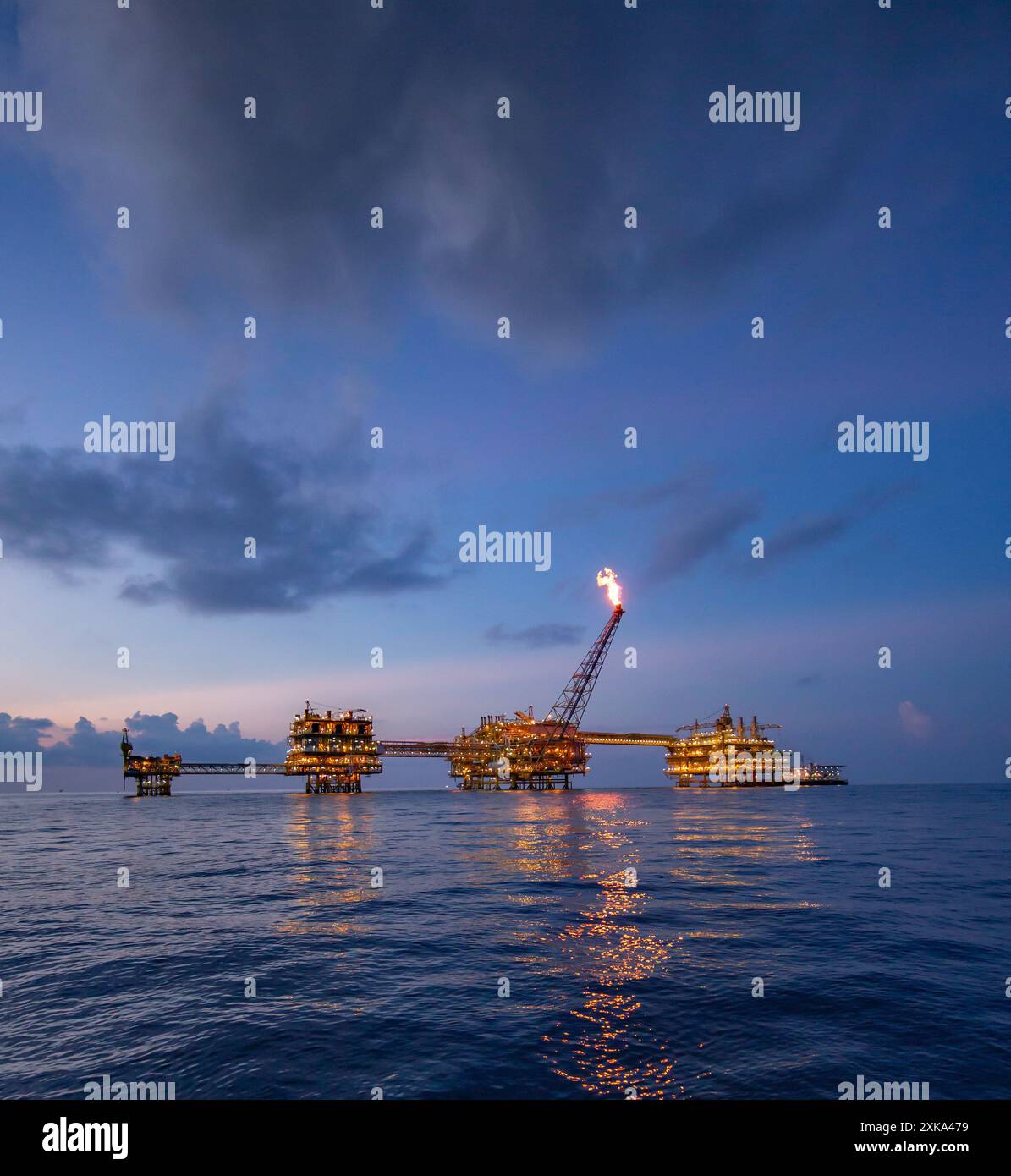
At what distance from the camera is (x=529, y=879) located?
99.3 feet

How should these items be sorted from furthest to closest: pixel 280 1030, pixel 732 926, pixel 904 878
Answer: pixel 904 878 → pixel 732 926 → pixel 280 1030

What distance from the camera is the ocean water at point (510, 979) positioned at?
34.5 ft

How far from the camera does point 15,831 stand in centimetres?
6525

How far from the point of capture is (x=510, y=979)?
Answer: 15242 mm

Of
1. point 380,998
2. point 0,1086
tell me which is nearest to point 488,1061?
point 380,998

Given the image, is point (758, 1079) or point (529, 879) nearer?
point (758, 1079)

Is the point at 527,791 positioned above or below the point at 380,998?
below

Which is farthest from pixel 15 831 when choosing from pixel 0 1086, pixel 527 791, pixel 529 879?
pixel 527 791

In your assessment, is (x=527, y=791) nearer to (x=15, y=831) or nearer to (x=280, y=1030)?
(x=15, y=831)

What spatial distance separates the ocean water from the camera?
34.5 feet
